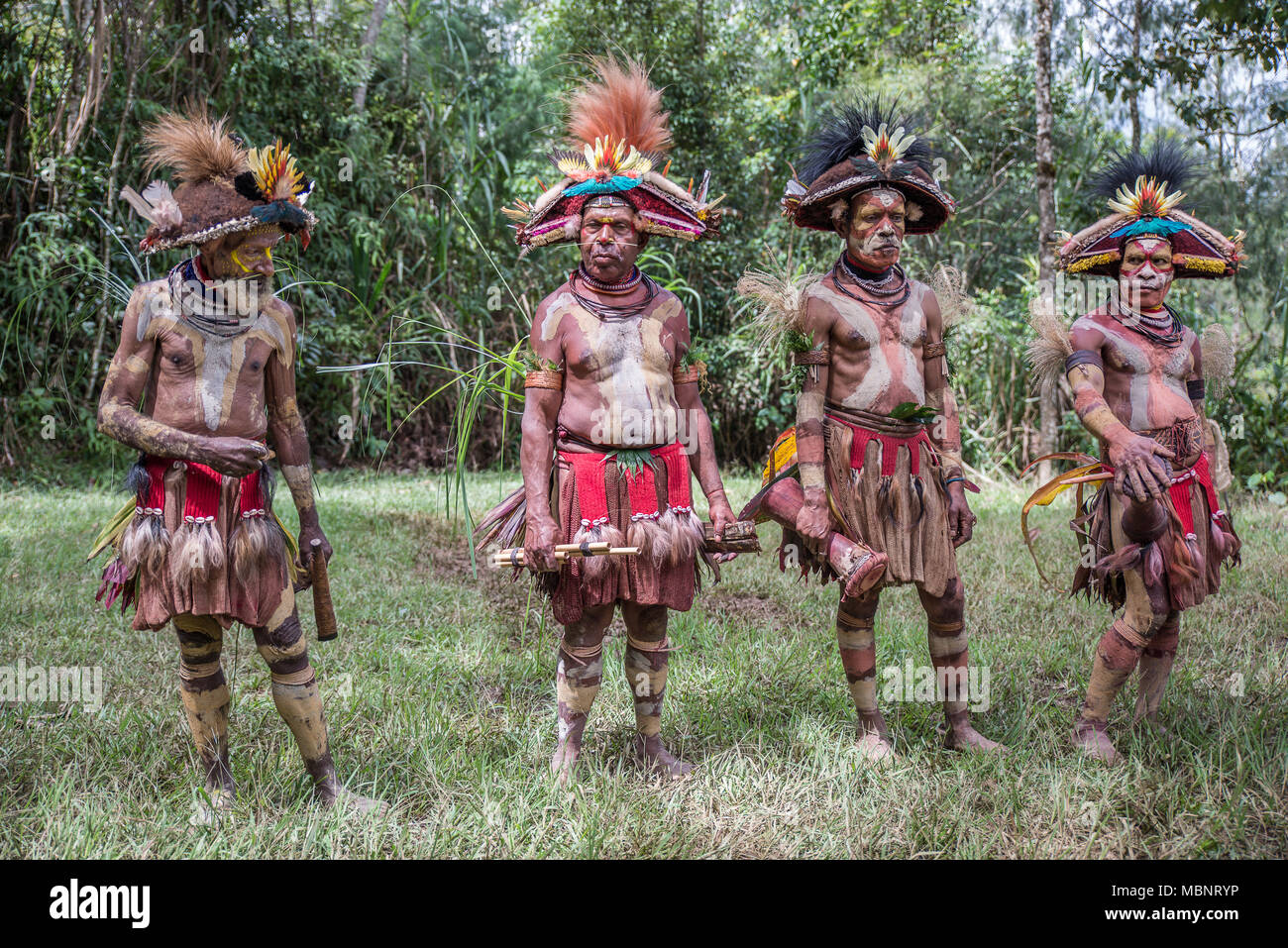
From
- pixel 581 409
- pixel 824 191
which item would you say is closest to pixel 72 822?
pixel 581 409

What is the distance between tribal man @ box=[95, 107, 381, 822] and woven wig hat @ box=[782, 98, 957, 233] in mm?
1613

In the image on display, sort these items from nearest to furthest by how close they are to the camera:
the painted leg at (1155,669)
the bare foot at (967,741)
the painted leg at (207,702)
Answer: the painted leg at (207,702) < the bare foot at (967,741) < the painted leg at (1155,669)

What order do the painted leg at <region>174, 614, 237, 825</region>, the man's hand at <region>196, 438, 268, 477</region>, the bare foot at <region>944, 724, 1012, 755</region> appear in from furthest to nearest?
the bare foot at <region>944, 724, 1012, 755</region> < the painted leg at <region>174, 614, 237, 825</region> < the man's hand at <region>196, 438, 268, 477</region>

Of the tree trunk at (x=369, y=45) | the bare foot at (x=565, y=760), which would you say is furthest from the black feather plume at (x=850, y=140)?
the tree trunk at (x=369, y=45)

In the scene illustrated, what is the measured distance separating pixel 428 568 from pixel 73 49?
228 inches

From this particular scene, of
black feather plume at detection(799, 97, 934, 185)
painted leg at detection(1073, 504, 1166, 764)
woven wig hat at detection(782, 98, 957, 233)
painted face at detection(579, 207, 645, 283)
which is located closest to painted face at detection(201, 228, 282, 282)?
painted face at detection(579, 207, 645, 283)

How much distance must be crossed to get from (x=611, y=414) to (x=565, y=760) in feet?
3.64

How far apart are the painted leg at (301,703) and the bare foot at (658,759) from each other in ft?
2.75

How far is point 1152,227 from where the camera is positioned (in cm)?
325

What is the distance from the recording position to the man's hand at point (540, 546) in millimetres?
2850

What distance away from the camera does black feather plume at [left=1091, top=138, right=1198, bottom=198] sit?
3363mm

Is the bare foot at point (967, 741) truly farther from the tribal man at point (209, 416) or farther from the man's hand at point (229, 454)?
the man's hand at point (229, 454)

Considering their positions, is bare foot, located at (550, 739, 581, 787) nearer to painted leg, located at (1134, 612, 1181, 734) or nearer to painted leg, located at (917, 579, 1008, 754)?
painted leg, located at (917, 579, 1008, 754)

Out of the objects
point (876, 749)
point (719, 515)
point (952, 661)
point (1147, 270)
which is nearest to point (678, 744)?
point (876, 749)
